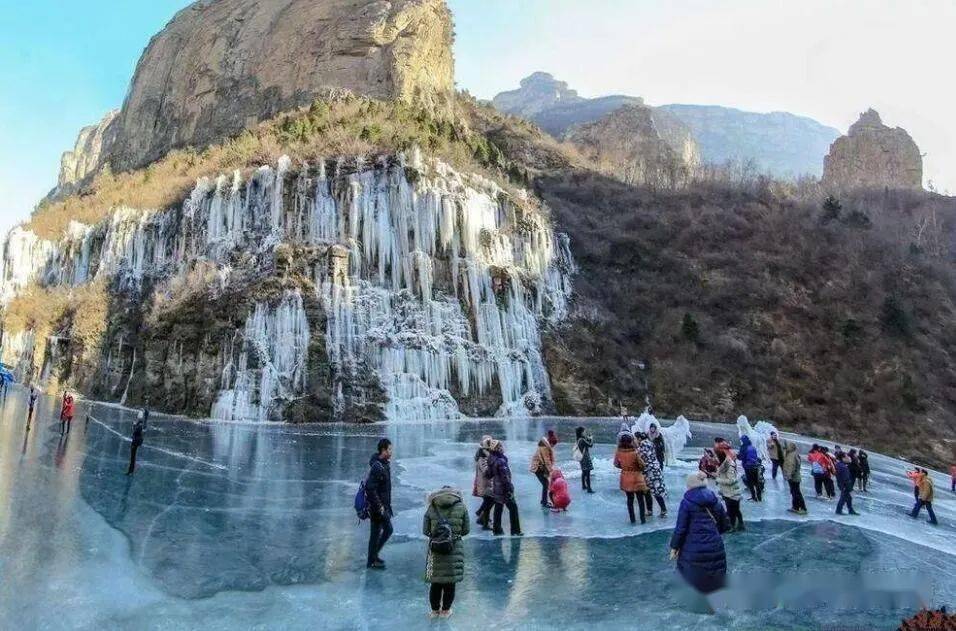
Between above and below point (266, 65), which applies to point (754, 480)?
below

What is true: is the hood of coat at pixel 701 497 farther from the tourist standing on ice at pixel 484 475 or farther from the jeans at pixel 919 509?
the jeans at pixel 919 509

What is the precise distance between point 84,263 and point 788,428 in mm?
44574

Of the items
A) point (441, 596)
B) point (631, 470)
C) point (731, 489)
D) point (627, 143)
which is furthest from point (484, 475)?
point (627, 143)

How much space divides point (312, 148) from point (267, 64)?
28.7m

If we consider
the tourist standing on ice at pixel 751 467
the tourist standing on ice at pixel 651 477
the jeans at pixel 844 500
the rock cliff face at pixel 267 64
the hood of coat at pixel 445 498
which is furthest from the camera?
the rock cliff face at pixel 267 64

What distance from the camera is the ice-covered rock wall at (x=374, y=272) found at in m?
29.7

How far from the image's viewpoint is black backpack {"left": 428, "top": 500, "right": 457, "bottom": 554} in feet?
18.5

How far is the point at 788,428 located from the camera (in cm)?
3531

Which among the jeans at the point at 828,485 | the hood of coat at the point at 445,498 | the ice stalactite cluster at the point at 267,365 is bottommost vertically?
the jeans at the point at 828,485

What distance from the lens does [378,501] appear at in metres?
6.99

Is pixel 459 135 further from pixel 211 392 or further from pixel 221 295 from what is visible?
pixel 211 392

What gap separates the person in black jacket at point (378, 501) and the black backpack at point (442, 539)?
136 centimetres

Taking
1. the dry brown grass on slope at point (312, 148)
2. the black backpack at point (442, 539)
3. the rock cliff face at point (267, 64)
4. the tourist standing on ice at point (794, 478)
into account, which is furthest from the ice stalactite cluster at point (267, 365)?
the rock cliff face at point (267, 64)

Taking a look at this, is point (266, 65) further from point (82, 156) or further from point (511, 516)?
point (511, 516)
